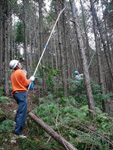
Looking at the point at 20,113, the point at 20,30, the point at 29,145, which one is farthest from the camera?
the point at 20,30

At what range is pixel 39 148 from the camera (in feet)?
9.27

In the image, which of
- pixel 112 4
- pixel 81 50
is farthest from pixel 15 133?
pixel 112 4

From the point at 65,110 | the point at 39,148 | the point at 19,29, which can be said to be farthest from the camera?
the point at 19,29

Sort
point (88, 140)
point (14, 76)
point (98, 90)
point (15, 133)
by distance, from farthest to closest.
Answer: point (98, 90), point (14, 76), point (15, 133), point (88, 140)

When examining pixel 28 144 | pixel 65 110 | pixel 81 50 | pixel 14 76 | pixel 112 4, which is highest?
pixel 112 4

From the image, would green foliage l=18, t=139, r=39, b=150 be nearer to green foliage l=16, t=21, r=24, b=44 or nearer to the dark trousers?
the dark trousers

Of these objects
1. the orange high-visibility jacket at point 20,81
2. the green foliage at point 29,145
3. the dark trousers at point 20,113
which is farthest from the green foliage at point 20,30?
the green foliage at point 29,145

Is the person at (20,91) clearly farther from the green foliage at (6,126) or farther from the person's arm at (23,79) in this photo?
the green foliage at (6,126)

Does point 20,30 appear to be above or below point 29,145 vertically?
above

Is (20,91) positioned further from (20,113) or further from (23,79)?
(20,113)

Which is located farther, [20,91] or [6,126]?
[6,126]

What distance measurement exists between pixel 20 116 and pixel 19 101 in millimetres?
398

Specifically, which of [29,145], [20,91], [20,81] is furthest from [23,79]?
[29,145]

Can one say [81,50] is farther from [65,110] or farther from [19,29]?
[19,29]
